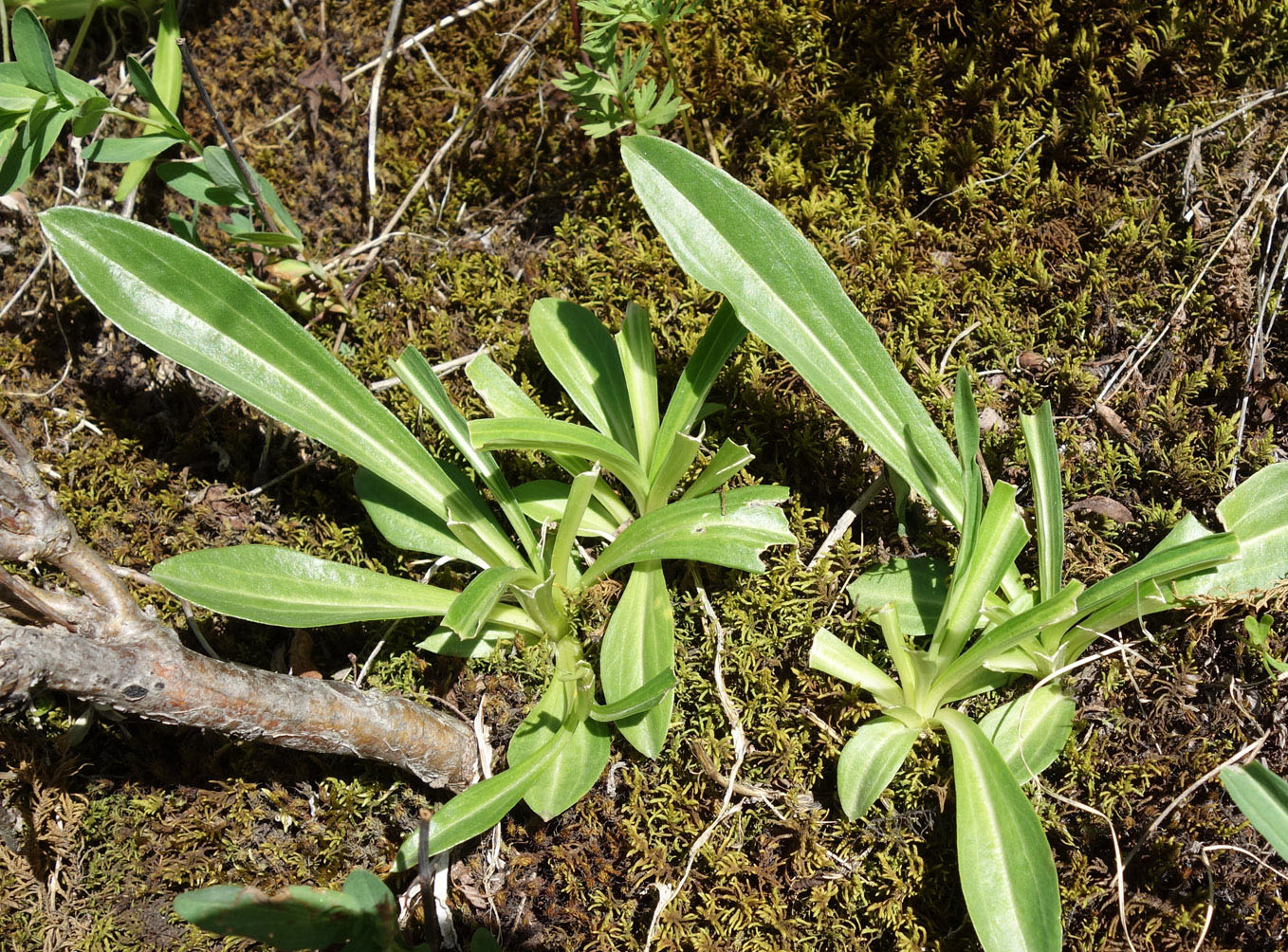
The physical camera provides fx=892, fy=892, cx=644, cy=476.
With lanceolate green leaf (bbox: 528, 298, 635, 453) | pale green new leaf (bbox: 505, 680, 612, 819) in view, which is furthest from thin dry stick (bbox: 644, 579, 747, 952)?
lanceolate green leaf (bbox: 528, 298, 635, 453)

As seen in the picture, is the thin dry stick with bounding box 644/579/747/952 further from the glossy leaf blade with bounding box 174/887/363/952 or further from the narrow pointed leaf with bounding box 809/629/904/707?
the glossy leaf blade with bounding box 174/887/363/952

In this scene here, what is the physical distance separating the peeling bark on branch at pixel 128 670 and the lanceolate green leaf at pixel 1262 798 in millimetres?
1429

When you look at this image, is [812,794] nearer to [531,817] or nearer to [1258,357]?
[531,817]

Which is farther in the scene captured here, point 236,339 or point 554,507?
point 554,507

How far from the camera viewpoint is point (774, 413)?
2066 millimetres

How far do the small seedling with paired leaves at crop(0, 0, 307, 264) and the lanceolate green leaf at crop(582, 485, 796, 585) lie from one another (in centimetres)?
111

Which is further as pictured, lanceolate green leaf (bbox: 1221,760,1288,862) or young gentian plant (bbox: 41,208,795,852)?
young gentian plant (bbox: 41,208,795,852)

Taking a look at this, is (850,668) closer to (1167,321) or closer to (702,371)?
(702,371)

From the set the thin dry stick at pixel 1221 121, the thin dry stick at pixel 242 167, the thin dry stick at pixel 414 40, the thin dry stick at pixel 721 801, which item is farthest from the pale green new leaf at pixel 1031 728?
the thin dry stick at pixel 414 40

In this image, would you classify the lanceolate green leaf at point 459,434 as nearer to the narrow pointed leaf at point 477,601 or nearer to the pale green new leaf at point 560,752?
the narrow pointed leaf at point 477,601

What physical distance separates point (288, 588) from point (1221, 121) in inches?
89.7

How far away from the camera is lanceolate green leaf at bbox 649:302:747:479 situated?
187cm

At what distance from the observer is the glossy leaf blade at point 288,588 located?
177cm

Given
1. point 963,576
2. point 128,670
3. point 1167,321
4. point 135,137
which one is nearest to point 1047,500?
point 963,576
